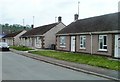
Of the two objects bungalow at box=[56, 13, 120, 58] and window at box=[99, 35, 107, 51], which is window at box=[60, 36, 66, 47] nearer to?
bungalow at box=[56, 13, 120, 58]

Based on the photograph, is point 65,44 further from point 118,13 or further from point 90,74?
point 90,74

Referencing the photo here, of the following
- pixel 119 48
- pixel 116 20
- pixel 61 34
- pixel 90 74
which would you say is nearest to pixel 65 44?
pixel 61 34

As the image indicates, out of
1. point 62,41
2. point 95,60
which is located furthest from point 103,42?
point 62,41

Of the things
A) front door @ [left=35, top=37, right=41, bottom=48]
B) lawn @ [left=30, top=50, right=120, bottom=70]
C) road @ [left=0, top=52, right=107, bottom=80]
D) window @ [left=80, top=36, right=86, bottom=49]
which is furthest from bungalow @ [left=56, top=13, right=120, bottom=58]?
front door @ [left=35, top=37, right=41, bottom=48]

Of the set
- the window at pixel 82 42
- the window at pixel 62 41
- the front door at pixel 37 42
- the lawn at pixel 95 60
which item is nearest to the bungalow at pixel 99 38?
the window at pixel 82 42

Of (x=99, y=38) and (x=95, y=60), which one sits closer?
(x=95, y=60)

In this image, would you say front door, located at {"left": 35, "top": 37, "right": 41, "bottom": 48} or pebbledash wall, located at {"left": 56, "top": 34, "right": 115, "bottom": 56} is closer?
pebbledash wall, located at {"left": 56, "top": 34, "right": 115, "bottom": 56}

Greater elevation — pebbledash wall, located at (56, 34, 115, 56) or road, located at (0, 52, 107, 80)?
pebbledash wall, located at (56, 34, 115, 56)

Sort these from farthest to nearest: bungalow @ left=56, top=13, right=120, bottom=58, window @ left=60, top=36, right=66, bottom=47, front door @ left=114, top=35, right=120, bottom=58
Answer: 1. window @ left=60, top=36, right=66, bottom=47
2. bungalow @ left=56, top=13, right=120, bottom=58
3. front door @ left=114, top=35, right=120, bottom=58

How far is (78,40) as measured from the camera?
32938 mm

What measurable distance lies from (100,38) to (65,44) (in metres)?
10.7

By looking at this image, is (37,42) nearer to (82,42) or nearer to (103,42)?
(82,42)

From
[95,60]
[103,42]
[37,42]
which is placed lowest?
[95,60]

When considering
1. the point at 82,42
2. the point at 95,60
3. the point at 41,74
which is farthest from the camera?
the point at 82,42
